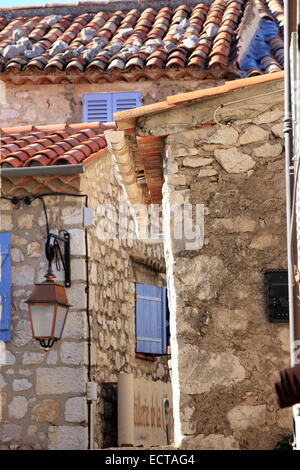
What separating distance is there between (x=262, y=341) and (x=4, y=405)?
3.56m

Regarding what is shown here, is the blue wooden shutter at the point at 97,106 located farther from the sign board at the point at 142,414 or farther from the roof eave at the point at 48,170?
the roof eave at the point at 48,170

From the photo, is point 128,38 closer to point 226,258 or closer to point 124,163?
point 124,163

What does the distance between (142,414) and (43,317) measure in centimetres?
247

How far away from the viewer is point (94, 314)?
10633mm

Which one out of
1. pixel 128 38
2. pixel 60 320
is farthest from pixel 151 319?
pixel 128 38

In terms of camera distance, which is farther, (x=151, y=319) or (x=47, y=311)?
(x=151, y=319)

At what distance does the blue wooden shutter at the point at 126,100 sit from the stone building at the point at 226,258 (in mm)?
6858

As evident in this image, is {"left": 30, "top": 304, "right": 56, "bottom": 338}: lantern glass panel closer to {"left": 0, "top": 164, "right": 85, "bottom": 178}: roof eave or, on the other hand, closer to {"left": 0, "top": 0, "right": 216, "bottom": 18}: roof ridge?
{"left": 0, "top": 164, "right": 85, "bottom": 178}: roof eave

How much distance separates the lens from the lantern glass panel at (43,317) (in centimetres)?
943

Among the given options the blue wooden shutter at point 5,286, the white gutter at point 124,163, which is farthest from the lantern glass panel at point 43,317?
the white gutter at point 124,163

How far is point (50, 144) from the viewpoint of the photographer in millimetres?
11312

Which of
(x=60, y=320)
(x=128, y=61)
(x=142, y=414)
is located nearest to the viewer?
(x=60, y=320)

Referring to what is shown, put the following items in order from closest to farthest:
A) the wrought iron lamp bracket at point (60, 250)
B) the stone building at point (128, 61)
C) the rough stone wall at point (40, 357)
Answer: the rough stone wall at point (40, 357) < the wrought iron lamp bracket at point (60, 250) < the stone building at point (128, 61)

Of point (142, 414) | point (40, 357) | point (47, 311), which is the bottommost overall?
point (142, 414)
